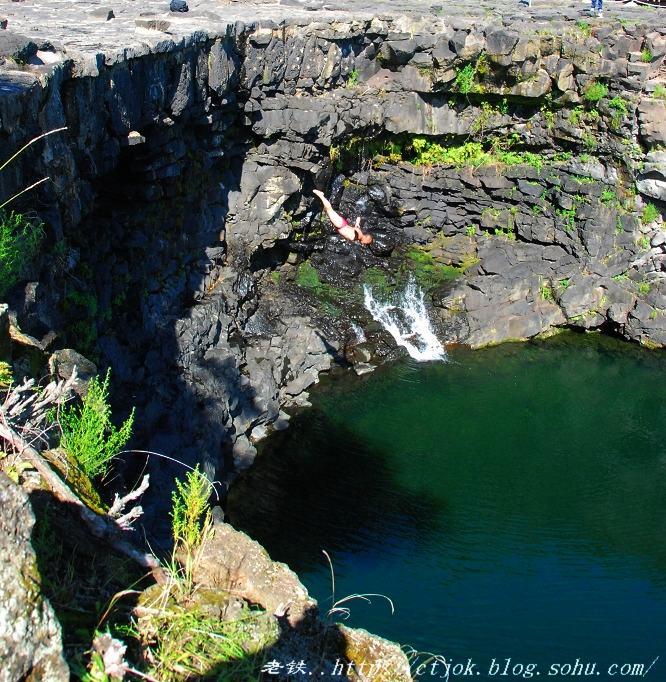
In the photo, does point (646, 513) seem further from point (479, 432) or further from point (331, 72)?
point (331, 72)

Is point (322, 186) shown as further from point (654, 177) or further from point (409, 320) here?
point (654, 177)

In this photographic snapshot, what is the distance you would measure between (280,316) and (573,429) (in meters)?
5.84

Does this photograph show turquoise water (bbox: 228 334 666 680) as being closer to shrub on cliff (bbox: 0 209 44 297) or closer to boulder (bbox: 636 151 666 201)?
boulder (bbox: 636 151 666 201)

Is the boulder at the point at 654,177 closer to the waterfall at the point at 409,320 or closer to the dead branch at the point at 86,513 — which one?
the waterfall at the point at 409,320

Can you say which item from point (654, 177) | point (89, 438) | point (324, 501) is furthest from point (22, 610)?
point (654, 177)

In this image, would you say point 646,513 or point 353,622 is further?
point 646,513

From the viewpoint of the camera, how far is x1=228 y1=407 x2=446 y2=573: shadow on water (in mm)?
11547

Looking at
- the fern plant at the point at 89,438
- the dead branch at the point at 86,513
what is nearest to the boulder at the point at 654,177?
the fern plant at the point at 89,438

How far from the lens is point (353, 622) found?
9.88 metres

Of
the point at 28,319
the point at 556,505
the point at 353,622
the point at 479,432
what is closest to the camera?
the point at 28,319

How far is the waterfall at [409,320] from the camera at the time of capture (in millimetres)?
16953

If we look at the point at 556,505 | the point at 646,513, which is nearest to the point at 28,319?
the point at 556,505

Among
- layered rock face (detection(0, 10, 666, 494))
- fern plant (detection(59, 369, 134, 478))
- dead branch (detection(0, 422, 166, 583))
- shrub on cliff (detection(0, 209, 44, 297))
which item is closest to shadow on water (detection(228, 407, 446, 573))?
layered rock face (detection(0, 10, 666, 494))

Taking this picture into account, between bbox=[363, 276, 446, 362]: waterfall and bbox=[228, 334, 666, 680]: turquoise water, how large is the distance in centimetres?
46
